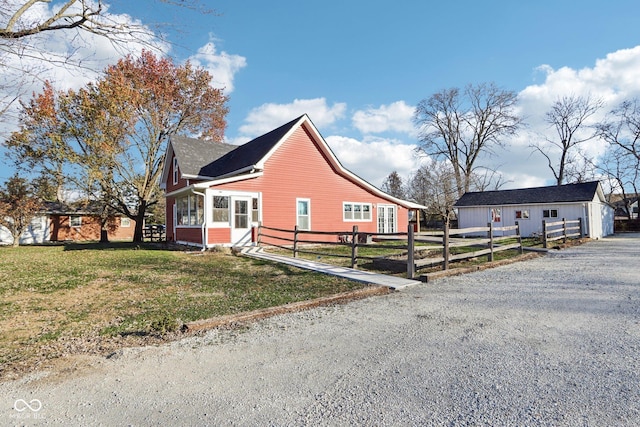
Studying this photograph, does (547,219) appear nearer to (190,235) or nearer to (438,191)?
(438,191)

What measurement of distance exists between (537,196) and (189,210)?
23.7 meters

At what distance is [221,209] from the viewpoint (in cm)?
1460

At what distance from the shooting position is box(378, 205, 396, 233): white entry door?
20.2 m

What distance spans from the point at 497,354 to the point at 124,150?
25594mm

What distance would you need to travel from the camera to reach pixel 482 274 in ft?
28.6

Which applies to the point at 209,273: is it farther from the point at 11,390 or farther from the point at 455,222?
the point at 455,222

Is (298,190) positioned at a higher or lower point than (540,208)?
higher

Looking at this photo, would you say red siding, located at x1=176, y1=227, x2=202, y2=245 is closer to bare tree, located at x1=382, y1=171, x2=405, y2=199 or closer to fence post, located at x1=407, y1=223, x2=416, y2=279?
fence post, located at x1=407, y1=223, x2=416, y2=279

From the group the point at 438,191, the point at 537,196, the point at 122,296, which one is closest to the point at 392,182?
the point at 438,191

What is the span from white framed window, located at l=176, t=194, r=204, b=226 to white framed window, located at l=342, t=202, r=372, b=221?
7.49 metres

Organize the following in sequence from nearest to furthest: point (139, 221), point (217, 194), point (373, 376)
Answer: point (373, 376) → point (217, 194) → point (139, 221)

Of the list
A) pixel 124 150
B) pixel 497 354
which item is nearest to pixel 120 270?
pixel 497 354

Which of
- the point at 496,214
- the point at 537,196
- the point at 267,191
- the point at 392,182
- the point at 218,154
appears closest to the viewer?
the point at 267,191

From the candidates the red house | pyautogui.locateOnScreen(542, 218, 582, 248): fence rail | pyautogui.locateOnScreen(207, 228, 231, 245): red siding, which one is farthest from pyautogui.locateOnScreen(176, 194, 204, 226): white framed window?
pyautogui.locateOnScreen(542, 218, 582, 248): fence rail
